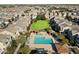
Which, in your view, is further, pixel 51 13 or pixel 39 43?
pixel 51 13

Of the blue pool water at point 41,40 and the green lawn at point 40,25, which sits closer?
the blue pool water at point 41,40

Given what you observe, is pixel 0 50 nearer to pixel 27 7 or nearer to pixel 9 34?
pixel 9 34

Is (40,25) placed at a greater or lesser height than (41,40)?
greater

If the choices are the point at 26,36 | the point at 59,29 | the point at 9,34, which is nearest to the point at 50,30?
the point at 59,29

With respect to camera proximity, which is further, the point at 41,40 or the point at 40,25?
the point at 40,25

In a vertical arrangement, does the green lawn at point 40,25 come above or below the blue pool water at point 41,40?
above

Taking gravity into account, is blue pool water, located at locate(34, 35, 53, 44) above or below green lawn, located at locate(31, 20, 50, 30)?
below

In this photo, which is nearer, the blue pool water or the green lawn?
the blue pool water
